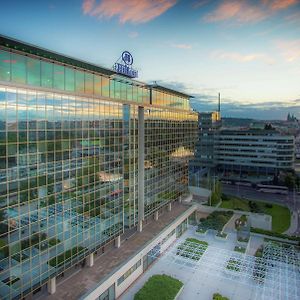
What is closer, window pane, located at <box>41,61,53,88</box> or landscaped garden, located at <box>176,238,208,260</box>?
window pane, located at <box>41,61,53,88</box>

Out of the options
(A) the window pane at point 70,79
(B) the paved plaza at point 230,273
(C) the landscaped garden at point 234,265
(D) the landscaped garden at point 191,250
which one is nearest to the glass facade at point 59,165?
(A) the window pane at point 70,79

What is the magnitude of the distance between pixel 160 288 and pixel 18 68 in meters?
32.1

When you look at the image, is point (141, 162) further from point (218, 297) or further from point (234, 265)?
point (218, 297)

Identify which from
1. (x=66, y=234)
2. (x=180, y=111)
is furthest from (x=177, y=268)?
(x=180, y=111)

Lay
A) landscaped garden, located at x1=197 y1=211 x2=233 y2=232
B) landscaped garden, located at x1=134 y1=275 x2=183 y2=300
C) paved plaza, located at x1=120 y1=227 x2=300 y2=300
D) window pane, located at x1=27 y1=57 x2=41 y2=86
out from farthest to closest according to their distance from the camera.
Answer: landscaped garden, located at x1=197 y1=211 x2=233 y2=232
paved plaza, located at x1=120 y1=227 x2=300 y2=300
landscaped garden, located at x1=134 y1=275 x2=183 y2=300
window pane, located at x1=27 y1=57 x2=41 y2=86

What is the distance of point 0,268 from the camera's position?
27156 mm

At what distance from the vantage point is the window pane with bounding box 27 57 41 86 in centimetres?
2986

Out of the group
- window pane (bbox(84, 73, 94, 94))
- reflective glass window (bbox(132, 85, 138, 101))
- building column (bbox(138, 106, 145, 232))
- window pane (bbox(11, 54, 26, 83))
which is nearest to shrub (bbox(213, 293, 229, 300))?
building column (bbox(138, 106, 145, 232))

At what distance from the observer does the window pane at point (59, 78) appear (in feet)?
108

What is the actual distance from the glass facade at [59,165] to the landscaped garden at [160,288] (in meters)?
8.50

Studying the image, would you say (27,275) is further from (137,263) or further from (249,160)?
(249,160)

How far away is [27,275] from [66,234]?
20.6 feet

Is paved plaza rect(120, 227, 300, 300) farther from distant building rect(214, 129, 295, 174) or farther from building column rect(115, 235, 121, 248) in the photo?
distant building rect(214, 129, 295, 174)

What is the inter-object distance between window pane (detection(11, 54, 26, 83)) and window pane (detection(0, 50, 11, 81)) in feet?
1.64
